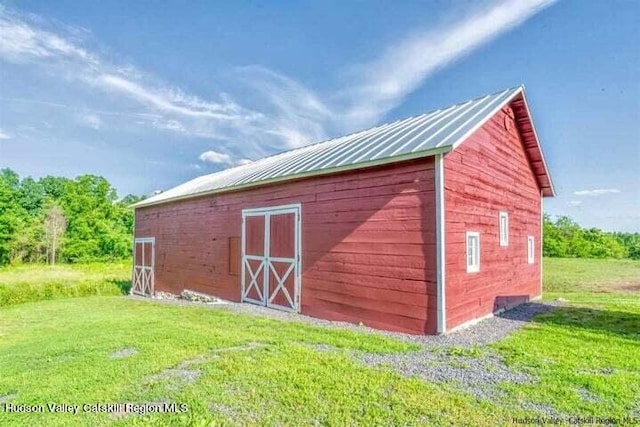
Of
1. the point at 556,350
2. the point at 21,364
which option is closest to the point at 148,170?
the point at 21,364

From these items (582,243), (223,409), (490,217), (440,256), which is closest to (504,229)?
(490,217)

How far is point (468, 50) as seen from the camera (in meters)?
12.1

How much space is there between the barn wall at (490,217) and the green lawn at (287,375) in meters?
1.21

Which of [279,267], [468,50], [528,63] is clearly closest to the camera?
[279,267]

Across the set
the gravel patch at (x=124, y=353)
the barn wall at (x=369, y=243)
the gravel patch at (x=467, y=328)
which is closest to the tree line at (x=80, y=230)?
the gravel patch at (x=467, y=328)

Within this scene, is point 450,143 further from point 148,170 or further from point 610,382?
point 148,170

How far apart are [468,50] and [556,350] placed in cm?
1039

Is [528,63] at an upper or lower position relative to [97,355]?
upper

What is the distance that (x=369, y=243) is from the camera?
22.6ft

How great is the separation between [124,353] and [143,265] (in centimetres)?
1254

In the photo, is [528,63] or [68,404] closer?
[68,404]

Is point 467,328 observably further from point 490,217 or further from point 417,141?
point 417,141

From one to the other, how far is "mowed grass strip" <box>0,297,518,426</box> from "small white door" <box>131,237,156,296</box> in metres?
9.38

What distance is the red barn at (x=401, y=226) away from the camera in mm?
6230
